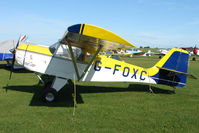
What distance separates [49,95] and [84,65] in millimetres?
1623

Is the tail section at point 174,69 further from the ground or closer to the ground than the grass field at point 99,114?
further from the ground

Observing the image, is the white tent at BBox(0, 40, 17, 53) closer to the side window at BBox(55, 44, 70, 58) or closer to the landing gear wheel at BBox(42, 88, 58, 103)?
the side window at BBox(55, 44, 70, 58)

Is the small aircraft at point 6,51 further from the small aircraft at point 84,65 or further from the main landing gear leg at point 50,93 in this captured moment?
the main landing gear leg at point 50,93

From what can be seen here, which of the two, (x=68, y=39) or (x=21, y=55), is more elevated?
(x=68, y=39)

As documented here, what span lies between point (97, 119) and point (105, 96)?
2216 mm

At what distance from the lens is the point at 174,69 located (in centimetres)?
670

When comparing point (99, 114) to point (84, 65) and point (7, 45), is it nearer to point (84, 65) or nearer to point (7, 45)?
point (84, 65)

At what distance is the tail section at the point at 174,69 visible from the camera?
21.8 ft

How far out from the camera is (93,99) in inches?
233

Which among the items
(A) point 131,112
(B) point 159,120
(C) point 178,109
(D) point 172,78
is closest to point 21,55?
(A) point 131,112

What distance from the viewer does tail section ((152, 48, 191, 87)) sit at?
6.64 metres

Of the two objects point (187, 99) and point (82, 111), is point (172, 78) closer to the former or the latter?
point (187, 99)

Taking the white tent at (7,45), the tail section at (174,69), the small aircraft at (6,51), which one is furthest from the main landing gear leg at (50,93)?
the white tent at (7,45)

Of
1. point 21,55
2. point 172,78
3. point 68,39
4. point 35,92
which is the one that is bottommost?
point 35,92
